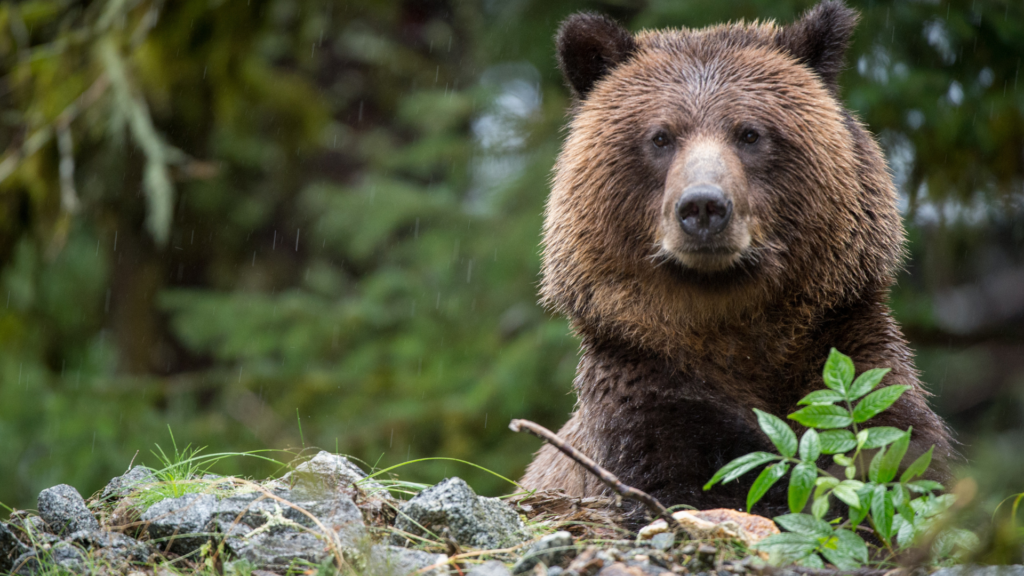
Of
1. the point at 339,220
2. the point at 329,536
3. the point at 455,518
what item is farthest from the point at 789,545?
the point at 339,220

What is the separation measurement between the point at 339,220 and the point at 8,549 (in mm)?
7830

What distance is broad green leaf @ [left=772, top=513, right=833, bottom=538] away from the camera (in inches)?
94.6

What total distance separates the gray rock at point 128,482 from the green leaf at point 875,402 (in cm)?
222

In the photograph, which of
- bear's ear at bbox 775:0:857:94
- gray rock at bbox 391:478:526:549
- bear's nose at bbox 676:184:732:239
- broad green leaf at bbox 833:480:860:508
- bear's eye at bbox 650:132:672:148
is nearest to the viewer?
broad green leaf at bbox 833:480:860:508

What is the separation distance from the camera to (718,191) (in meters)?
3.45

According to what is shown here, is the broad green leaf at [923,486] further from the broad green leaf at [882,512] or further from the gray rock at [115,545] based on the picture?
the gray rock at [115,545]

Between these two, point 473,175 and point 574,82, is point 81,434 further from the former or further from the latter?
point 574,82

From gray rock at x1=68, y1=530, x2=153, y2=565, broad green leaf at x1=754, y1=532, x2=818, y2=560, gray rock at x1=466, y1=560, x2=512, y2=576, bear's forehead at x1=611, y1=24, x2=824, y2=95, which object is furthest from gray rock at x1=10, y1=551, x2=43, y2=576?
bear's forehead at x1=611, y1=24, x2=824, y2=95

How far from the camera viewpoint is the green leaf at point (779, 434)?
8.25 feet

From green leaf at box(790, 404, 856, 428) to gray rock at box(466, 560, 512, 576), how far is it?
0.91 meters

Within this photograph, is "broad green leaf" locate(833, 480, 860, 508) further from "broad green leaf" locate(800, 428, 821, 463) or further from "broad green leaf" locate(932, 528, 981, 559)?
"broad green leaf" locate(932, 528, 981, 559)

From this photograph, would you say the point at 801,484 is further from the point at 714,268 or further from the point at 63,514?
the point at 63,514

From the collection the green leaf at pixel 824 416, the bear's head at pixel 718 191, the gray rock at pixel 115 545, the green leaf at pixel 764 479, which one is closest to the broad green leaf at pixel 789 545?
the green leaf at pixel 764 479

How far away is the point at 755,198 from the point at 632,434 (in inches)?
43.2
